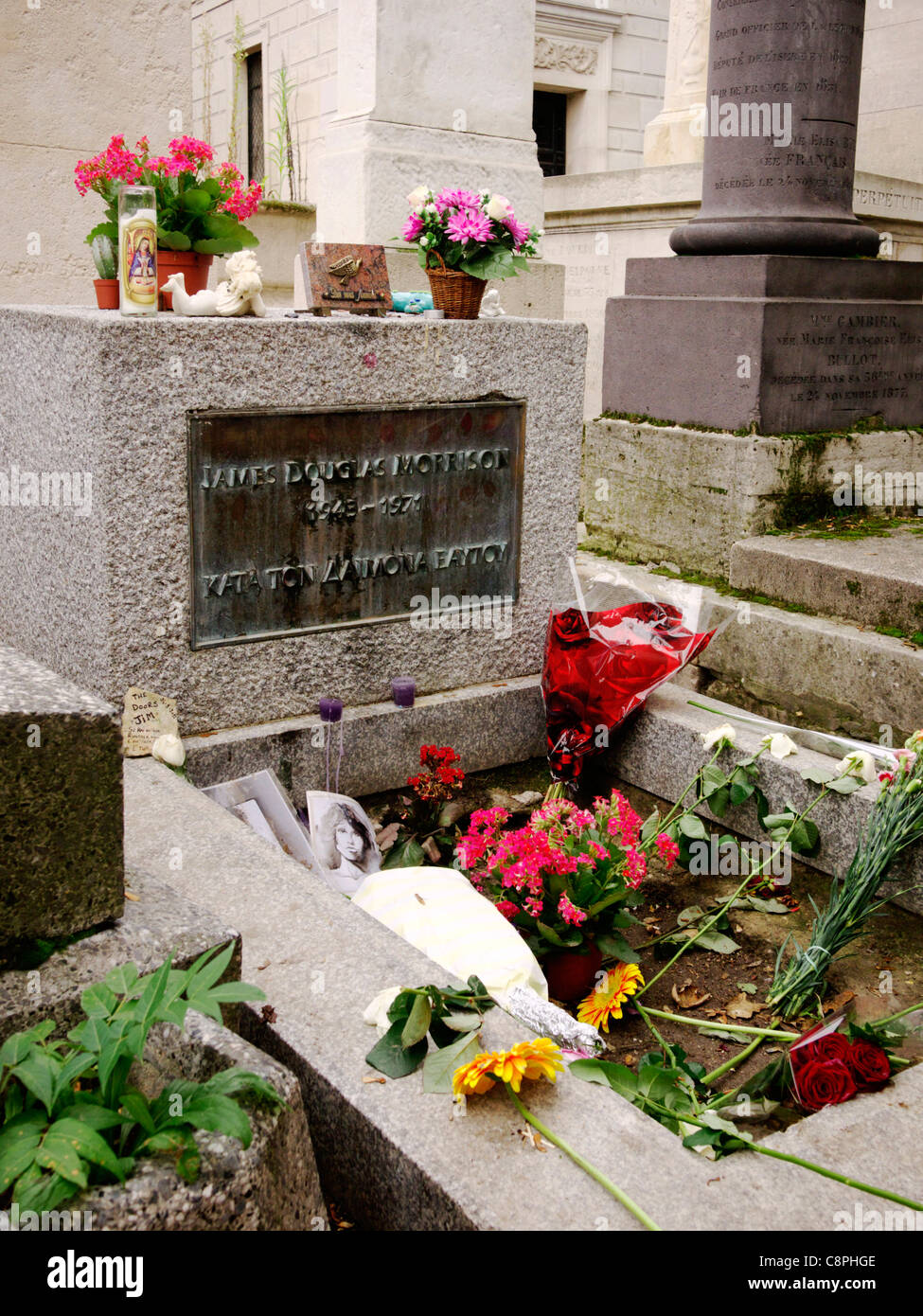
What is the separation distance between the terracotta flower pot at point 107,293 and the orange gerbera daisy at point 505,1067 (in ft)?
8.98

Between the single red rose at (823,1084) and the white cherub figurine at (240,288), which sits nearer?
the single red rose at (823,1084)

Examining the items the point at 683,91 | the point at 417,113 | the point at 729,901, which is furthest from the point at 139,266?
the point at 683,91

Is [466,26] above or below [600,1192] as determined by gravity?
above

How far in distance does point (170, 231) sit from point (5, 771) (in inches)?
100

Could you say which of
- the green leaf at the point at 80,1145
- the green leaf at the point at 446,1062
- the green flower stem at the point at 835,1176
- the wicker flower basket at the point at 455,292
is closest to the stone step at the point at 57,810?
the green leaf at the point at 80,1145

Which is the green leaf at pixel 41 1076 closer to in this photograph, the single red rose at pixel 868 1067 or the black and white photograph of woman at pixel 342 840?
the single red rose at pixel 868 1067

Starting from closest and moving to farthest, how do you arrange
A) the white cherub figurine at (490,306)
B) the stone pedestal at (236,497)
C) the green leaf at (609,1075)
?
1. the green leaf at (609,1075)
2. the stone pedestal at (236,497)
3. the white cherub figurine at (490,306)

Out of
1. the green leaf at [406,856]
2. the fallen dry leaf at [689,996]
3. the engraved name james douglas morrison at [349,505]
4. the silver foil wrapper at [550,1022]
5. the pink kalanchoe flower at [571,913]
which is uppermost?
the engraved name james douglas morrison at [349,505]

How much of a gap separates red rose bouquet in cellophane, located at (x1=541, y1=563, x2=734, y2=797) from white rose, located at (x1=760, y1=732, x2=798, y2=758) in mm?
419

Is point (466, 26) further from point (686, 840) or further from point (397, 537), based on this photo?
point (686, 840)

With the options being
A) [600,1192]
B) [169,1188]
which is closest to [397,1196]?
[600,1192]

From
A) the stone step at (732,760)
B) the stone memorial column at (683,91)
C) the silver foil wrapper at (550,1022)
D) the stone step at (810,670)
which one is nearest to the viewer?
the silver foil wrapper at (550,1022)

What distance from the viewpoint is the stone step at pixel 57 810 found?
1.87 metres

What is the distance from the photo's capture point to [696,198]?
1008 centimetres
